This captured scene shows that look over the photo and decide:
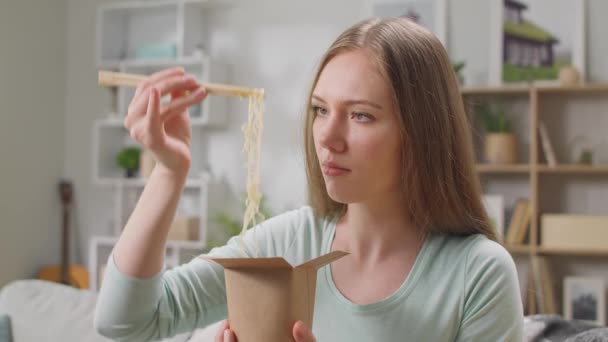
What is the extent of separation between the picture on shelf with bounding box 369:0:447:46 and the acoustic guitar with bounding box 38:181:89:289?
2.54m

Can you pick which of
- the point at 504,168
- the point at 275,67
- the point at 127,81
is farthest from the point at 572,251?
the point at 127,81

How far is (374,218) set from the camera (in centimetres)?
133

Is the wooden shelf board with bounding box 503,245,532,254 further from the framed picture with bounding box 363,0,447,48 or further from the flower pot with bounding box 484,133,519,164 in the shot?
the framed picture with bounding box 363,0,447,48

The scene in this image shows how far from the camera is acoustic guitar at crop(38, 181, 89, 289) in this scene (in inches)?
198

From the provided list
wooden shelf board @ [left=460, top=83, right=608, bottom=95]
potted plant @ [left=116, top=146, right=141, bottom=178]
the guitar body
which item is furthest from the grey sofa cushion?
the guitar body

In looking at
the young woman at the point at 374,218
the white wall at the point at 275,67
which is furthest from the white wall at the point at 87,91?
the young woman at the point at 374,218

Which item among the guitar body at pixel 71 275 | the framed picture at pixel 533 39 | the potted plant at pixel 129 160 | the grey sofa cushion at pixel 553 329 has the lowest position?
the guitar body at pixel 71 275

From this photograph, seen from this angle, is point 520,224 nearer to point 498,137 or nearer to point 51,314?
point 498,137

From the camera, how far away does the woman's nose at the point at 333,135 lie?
1.18 metres

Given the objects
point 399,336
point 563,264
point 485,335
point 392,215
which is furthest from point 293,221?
point 563,264

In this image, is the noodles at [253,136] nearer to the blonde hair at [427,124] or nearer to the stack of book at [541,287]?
the blonde hair at [427,124]

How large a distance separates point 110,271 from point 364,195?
43cm

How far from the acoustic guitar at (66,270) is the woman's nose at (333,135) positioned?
13.8ft

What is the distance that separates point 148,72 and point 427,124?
4.04 m
